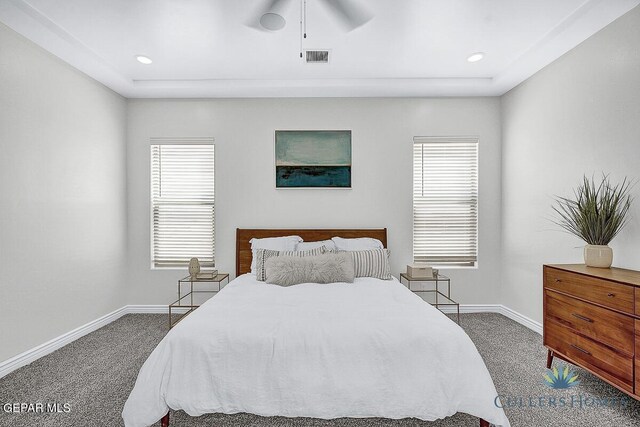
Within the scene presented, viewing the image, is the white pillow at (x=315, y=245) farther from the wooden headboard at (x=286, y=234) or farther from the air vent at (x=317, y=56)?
the air vent at (x=317, y=56)

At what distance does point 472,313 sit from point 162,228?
4.30 metres

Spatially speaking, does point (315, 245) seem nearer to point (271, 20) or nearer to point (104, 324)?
point (271, 20)

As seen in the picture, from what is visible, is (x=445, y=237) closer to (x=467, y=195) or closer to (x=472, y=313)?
(x=467, y=195)

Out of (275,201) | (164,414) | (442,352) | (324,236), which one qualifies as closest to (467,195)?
(324,236)

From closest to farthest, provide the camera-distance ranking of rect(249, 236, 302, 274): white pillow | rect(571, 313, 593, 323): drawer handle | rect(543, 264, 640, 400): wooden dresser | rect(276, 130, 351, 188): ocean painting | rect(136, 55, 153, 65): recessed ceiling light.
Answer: rect(543, 264, 640, 400): wooden dresser → rect(571, 313, 593, 323): drawer handle → rect(136, 55, 153, 65): recessed ceiling light → rect(249, 236, 302, 274): white pillow → rect(276, 130, 351, 188): ocean painting

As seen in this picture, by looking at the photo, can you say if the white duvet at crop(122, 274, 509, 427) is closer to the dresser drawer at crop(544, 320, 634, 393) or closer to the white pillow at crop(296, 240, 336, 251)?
the dresser drawer at crop(544, 320, 634, 393)

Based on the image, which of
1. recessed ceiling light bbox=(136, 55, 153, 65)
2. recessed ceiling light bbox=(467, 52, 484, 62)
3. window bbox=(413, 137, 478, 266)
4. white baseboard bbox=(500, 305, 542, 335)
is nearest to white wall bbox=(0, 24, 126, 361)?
recessed ceiling light bbox=(136, 55, 153, 65)

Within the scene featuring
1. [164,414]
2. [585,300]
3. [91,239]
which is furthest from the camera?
[91,239]

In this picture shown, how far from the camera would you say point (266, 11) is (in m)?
2.45

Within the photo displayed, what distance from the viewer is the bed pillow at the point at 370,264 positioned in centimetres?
342

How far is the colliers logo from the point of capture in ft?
7.88

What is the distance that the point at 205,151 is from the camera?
164 inches

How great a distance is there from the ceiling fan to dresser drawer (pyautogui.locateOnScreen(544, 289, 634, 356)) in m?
2.62

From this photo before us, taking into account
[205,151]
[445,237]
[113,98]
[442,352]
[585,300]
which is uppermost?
[113,98]
